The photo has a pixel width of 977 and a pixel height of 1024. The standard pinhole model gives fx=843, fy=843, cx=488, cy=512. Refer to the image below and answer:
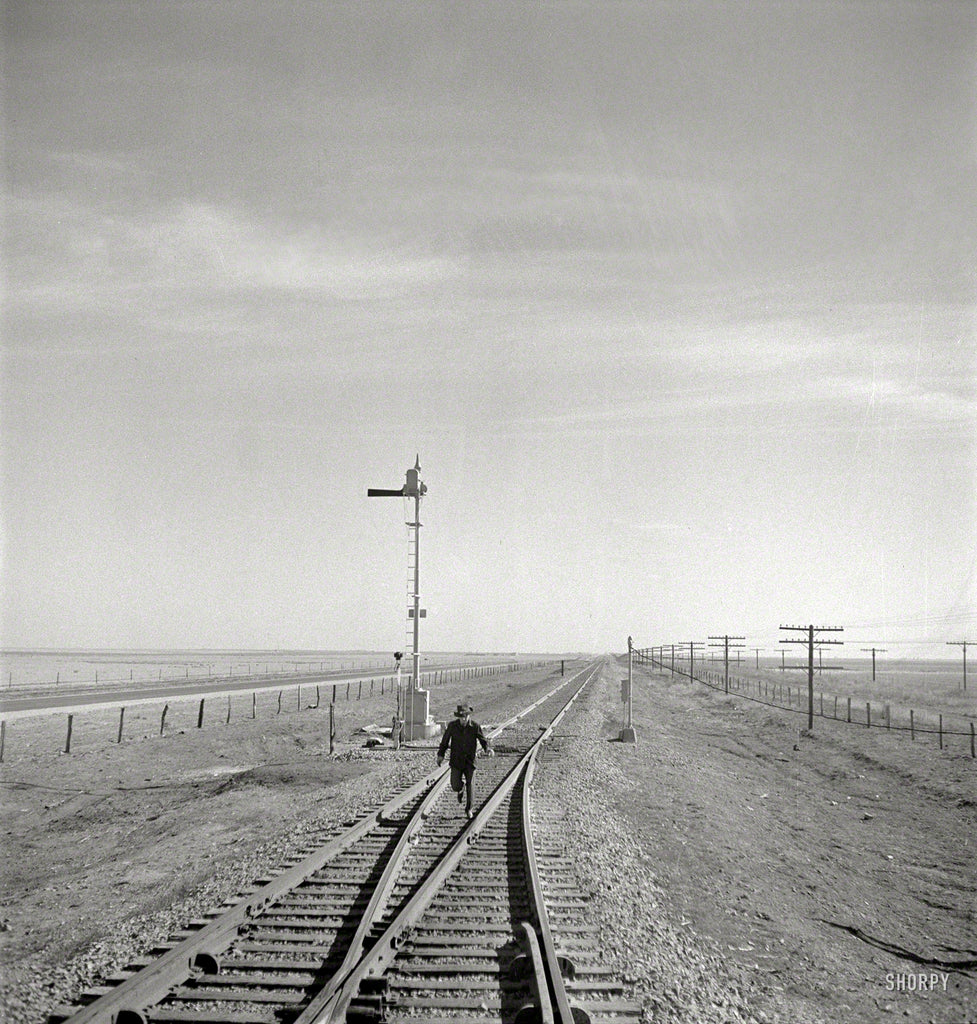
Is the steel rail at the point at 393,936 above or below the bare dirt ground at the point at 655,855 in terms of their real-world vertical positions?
above

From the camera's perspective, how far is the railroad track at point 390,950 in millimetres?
6008

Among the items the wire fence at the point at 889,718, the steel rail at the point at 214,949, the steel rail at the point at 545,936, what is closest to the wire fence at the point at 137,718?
the steel rail at the point at 545,936

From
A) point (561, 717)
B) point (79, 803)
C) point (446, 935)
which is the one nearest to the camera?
point (446, 935)

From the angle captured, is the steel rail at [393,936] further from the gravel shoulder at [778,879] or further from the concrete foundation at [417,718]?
the concrete foundation at [417,718]

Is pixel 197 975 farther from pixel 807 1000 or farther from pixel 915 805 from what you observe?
pixel 915 805

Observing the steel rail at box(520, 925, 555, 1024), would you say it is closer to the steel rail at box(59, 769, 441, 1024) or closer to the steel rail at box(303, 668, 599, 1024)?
the steel rail at box(303, 668, 599, 1024)

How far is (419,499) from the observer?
23.2 m

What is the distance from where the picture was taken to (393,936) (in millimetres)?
7160

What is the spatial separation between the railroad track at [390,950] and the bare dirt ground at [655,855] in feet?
1.69

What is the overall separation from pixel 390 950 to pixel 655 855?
22.0ft

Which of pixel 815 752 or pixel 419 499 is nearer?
pixel 419 499

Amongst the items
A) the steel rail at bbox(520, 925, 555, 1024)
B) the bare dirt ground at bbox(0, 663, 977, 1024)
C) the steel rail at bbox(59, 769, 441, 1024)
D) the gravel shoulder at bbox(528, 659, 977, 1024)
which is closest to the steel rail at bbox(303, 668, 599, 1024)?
the steel rail at bbox(520, 925, 555, 1024)

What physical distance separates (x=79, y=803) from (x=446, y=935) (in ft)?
44.5

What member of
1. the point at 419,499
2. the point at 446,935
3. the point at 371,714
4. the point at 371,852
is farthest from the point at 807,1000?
the point at 371,714
